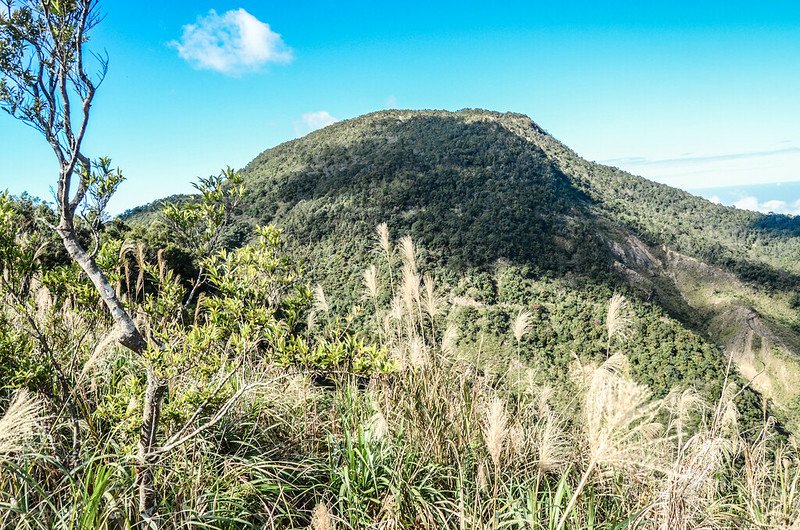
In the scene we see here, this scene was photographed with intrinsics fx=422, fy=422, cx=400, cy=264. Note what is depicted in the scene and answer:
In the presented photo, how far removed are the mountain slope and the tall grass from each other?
3980cm

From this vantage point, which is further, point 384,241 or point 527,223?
point 527,223

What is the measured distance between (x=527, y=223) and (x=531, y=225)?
0.63 meters

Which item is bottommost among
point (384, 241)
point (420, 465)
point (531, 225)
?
point (531, 225)

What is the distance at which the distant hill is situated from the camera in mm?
51344

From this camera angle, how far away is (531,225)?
2362 inches

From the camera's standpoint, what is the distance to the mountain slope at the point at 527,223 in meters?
52.4

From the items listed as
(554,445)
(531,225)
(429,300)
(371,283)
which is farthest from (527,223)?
(554,445)

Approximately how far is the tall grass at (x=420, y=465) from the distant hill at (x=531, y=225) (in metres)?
38.0

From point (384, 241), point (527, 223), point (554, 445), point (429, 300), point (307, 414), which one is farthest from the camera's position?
point (527, 223)

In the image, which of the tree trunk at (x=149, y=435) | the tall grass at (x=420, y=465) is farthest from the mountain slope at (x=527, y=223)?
the tree trunk at (x=149, y=435)

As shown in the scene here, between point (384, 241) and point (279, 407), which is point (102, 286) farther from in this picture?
point (384, 241)

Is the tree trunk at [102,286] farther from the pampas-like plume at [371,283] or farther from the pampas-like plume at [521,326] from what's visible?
the pampas-like plume at [521,326]

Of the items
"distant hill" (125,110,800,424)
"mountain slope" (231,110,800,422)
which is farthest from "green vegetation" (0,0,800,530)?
"mountain slope" (231,110,800,422)

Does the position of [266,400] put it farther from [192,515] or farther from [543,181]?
[543,181]
